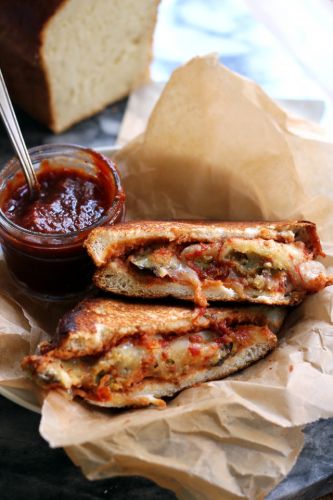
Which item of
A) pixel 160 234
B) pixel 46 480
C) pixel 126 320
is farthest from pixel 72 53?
pixel 46 480

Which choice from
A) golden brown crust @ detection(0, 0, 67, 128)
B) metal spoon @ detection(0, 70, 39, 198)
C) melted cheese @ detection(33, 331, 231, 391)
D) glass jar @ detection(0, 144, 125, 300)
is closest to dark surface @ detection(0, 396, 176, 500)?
melted cheese @ detection(33, 331, 231, 391)

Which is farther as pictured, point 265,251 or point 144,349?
point 265,251

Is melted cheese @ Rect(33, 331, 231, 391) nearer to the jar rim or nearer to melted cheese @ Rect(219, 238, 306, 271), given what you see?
melted cheese @ Rect(219, 238, 306, 271)

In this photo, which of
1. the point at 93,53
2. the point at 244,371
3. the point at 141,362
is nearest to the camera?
the point at 141,362

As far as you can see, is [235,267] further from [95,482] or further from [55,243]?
[95,482]

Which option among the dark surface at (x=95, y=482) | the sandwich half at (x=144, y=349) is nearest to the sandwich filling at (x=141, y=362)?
the sandwich half at (x=144, y=349)

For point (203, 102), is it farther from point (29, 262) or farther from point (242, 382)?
point (242, 382)

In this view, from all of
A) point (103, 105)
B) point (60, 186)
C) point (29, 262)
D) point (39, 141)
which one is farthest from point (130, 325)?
point (103, 105)
